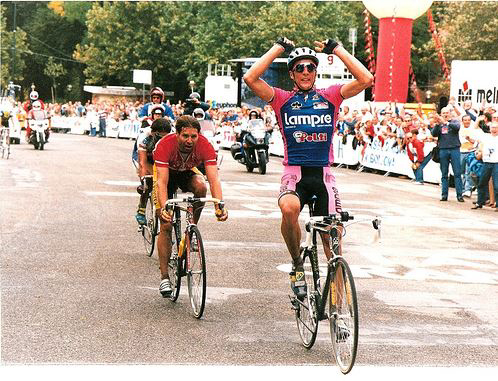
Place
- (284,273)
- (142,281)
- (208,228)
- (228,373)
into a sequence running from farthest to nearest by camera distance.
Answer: (208,228), (284,273), (142,281), (228,373)

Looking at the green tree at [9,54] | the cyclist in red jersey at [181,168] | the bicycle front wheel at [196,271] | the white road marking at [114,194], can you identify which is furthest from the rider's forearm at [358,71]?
the green tree at [9,54]

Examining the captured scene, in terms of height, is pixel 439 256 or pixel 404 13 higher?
pixel 404 13

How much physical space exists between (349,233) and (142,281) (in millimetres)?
5672

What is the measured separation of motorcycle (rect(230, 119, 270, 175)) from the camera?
28.9 meters

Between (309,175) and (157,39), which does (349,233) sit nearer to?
(309,175)

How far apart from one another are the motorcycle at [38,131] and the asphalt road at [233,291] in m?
18.9

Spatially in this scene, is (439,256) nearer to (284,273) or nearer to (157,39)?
(284,273)

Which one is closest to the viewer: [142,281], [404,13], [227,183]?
[142,281]

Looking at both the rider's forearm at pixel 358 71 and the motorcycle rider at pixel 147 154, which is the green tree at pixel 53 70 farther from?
the rider's forearm at pixel 358 71

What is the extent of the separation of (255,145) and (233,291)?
18964 mm

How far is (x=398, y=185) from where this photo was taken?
26.1m

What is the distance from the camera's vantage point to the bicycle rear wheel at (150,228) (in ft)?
40.2

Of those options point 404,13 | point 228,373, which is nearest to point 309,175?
point 228,373

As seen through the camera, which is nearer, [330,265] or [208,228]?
[330,265]
